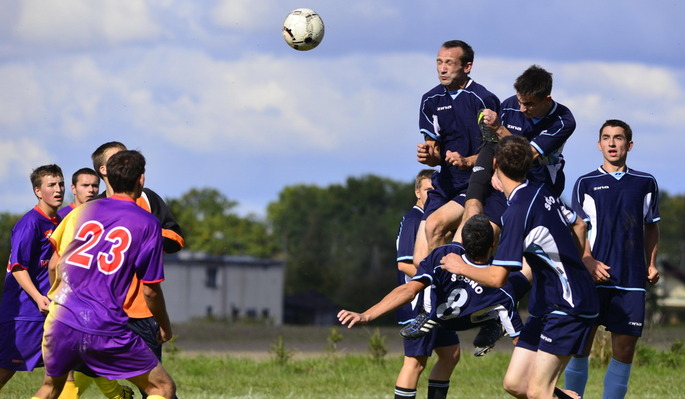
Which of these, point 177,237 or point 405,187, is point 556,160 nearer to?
point 177,237

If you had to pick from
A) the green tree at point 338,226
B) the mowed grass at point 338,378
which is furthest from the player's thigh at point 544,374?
the green tree at point 338,226

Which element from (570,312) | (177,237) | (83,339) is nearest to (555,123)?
(570,312)

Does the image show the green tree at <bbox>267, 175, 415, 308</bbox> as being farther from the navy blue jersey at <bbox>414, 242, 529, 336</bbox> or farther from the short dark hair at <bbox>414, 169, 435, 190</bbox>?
the navy blue jersey at <bbox>414, 242, 529, 336</bbox>

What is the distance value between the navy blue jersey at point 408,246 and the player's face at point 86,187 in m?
2.94

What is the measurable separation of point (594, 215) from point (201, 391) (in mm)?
5385

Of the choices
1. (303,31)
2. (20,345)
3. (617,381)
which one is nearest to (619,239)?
(617,381)

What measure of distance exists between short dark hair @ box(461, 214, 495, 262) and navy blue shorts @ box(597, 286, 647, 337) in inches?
78.4

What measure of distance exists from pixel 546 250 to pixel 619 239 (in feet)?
7.64

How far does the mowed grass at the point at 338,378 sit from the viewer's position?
38.3 ft

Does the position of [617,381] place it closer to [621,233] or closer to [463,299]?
[621,233]

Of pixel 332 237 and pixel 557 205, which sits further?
pixel 332 237

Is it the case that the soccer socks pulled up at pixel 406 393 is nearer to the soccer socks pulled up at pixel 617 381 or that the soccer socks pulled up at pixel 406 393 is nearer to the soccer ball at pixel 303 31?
the soccer socks pulled up at pixel 617 381

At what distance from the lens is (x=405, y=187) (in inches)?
4496

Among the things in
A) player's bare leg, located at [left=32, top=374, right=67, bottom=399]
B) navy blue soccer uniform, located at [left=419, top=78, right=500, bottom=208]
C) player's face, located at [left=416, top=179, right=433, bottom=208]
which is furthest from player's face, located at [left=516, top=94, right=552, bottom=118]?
player's bare leg, located at [left=32, top=374, right=67, bottom=399]
